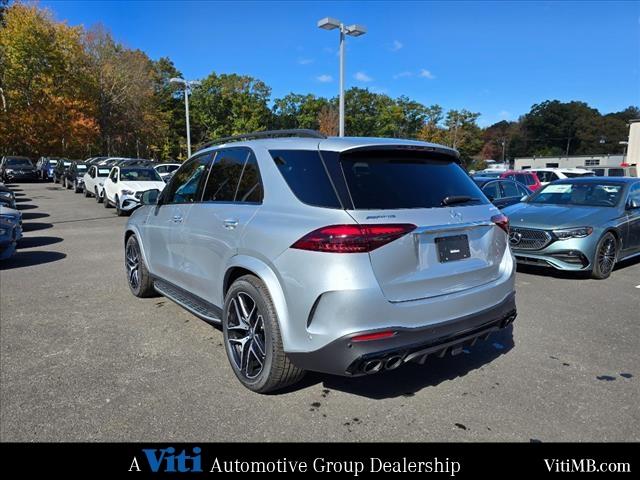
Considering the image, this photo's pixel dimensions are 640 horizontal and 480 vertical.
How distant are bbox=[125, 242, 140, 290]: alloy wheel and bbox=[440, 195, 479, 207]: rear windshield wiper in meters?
3.90

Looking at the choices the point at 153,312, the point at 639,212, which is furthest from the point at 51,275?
the point at 639,212

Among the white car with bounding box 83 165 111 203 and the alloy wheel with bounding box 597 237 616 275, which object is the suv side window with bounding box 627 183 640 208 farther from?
the white car with bounding box 83 165 111 203

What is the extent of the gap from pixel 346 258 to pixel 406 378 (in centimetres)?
143

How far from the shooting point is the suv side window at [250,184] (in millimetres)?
3381

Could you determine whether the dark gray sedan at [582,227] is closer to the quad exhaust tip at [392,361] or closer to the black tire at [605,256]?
the black tire at [605,256]

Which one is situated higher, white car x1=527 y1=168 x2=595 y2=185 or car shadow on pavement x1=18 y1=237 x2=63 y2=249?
white car x1=527 y1=168 x2=595 y2=185

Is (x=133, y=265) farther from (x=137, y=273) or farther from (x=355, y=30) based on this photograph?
(x=355, y=30)

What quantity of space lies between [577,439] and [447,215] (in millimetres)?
1576

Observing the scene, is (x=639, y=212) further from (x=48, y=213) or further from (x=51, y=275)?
(x=48, y=213)

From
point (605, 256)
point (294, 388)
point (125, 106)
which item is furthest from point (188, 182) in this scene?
point (125, 106)

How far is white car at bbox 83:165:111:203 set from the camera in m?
18.8

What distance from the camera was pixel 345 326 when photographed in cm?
268

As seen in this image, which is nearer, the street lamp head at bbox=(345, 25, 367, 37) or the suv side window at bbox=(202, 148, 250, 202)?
the suv side window at bbox=(202, 148, 250, 202)

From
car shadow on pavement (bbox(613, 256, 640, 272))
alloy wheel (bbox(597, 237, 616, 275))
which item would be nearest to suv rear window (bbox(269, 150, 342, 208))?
alloy wheel (bbox(597, 237, 616, 275))
